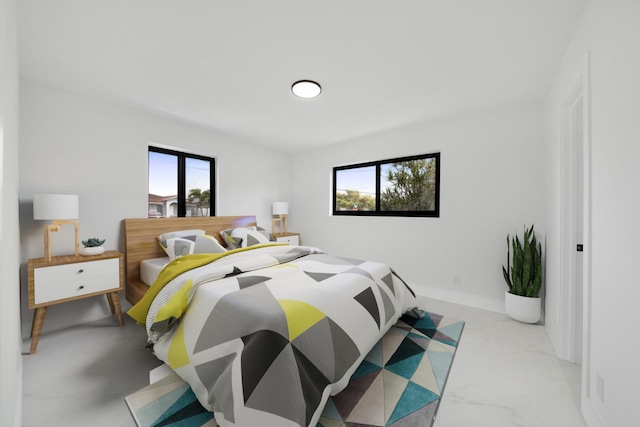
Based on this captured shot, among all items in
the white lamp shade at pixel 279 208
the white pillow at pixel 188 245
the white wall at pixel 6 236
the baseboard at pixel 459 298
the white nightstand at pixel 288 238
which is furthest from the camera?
the white lamp shade at pixel 279 208

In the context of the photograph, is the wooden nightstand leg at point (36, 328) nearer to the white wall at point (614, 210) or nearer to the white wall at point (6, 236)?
the white wall at point (6, 236)

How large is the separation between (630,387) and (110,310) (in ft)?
12.6

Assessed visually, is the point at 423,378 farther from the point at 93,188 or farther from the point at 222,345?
the point at 93,188

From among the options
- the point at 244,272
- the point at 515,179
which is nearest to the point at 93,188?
the point at 244,272

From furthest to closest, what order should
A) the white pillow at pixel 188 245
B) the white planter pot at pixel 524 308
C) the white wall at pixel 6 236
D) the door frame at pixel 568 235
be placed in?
1. the white pillow at pixel 188 245
2. the white planter pot at pixel 524 308
3. the door frame at pixel 568 235
4. the white wall at pixel 6 236

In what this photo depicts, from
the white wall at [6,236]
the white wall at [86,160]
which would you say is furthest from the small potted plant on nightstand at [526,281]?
the white wall at [86,160]

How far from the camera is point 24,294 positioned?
7.48 ft

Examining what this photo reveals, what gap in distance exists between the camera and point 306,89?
2.36m

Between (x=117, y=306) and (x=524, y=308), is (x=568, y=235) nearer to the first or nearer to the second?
(x=524, y=308)

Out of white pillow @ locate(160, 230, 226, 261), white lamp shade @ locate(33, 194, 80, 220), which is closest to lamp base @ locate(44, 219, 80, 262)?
white lamp shade @ locate(33, 194, 80, 220)

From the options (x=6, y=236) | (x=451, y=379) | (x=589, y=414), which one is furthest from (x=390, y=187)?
(x=6, y=236)

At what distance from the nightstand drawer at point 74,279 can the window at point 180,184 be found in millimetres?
938

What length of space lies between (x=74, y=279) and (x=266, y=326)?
2021 millimetres

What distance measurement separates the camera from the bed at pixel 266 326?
3.93 ft
